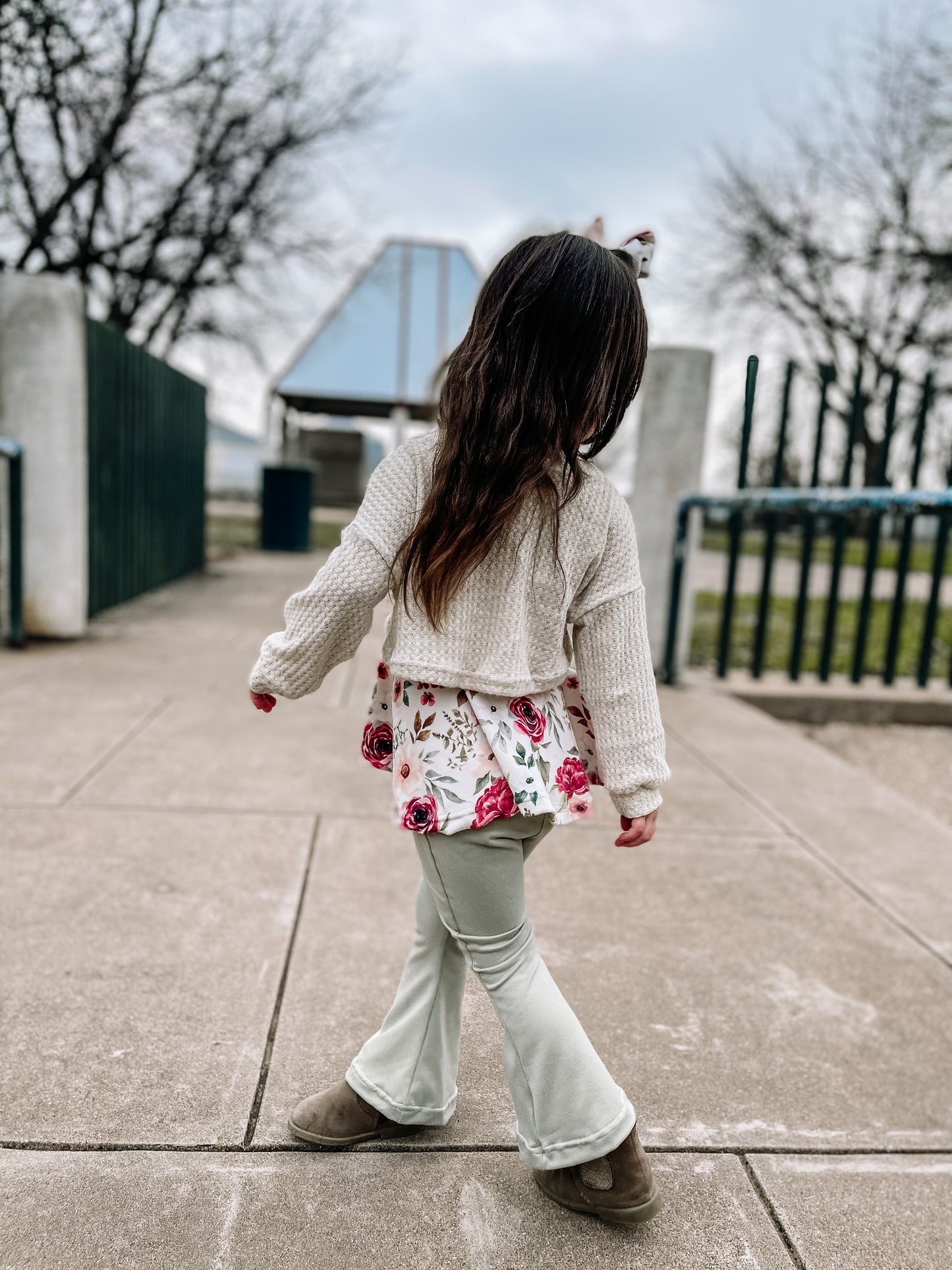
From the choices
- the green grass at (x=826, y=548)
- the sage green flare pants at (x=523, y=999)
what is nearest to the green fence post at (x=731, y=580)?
the sage green flare pants at (x=523, y=999)

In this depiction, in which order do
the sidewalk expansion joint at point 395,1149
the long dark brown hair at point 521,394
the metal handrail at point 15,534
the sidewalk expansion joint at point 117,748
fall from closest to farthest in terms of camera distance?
the long dark brown hair at point 521,394 → the sidewalk expansion joint at point 395,1149 → the sidewalk expansion joint at point 117,748 → the metal handrail at point 15,534

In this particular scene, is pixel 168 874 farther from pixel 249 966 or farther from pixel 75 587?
pixel 75 587

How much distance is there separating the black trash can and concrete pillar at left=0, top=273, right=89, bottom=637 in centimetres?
760

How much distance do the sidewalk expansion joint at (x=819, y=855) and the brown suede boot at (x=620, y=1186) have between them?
1358 mm

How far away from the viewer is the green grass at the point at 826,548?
16.5 meters

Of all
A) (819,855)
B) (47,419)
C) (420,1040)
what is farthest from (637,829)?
(47,419)

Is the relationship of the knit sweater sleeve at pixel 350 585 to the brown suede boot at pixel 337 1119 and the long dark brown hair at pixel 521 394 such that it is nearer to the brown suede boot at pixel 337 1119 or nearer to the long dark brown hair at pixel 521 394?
the long dark brown hair at pixel 521 394

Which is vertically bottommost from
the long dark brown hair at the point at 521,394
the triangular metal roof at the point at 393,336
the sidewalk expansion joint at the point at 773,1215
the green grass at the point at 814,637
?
the sidewalk expansion joint at the point at 773,1215

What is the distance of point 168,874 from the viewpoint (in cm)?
286

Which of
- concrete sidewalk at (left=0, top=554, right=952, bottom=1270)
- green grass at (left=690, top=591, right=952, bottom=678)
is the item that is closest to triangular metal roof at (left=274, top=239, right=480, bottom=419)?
green grass at (left=690, top=591, right=952, bottom=678)

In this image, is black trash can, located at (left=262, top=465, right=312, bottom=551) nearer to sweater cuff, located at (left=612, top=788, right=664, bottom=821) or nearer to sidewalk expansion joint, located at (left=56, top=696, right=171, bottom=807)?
sidewalk expansion joint, located at (left=56, top=696, right=171, bottom=807)

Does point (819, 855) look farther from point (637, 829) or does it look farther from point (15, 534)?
point (15, 534)

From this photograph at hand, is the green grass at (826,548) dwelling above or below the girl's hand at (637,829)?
below

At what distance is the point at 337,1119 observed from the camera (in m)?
1.79
